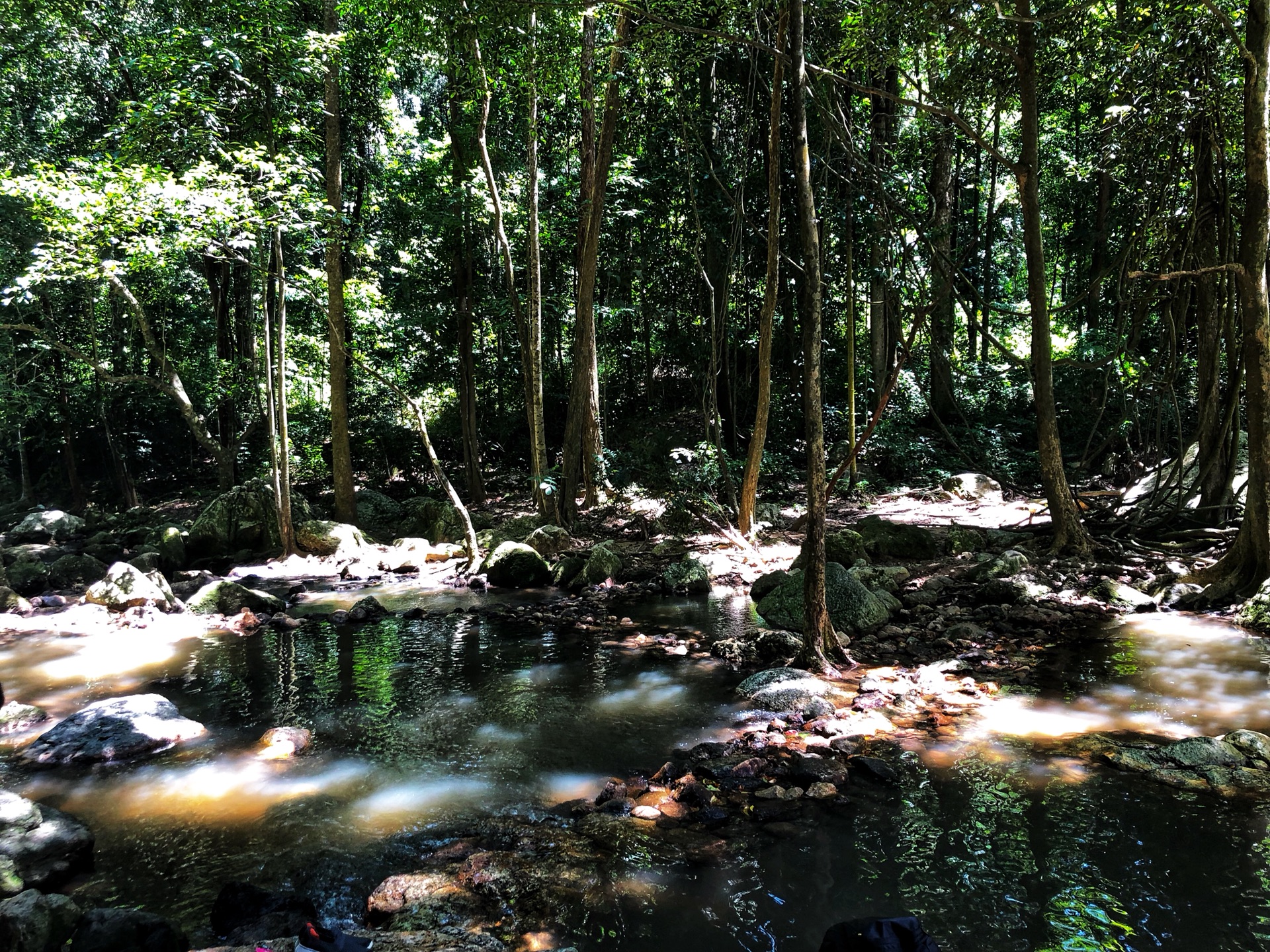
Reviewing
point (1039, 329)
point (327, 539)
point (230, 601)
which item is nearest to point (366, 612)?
point (230, 601)

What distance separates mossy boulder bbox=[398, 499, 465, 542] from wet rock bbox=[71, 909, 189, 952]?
12.0 meters

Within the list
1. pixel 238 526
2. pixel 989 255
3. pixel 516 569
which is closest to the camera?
pixel 516 569

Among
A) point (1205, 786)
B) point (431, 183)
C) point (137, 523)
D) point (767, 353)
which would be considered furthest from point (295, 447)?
point (1205, 786)

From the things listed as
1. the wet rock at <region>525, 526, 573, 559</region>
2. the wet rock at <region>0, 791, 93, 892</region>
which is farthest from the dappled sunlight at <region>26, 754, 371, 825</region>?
the wet rock at <region>525, 526, 573, 559</region>

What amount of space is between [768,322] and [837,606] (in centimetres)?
497

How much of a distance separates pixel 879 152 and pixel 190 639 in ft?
45.6

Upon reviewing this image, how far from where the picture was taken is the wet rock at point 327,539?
14.2 metres

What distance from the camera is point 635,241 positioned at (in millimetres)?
18328

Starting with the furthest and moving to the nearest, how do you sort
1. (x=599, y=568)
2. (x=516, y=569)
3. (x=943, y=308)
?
1. (x=943, y=308)
2. (x=516, y=569)
3. (x=599, y=568)

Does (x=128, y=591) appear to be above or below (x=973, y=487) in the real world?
below

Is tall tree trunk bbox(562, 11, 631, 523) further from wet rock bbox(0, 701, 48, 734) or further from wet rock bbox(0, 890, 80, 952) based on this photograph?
wet rock bbox(0, 890, 80, 952)

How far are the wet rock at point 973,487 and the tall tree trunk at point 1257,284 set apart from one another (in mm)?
8640

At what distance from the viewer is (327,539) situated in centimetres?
1418

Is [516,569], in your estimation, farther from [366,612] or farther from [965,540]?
[965,540]
